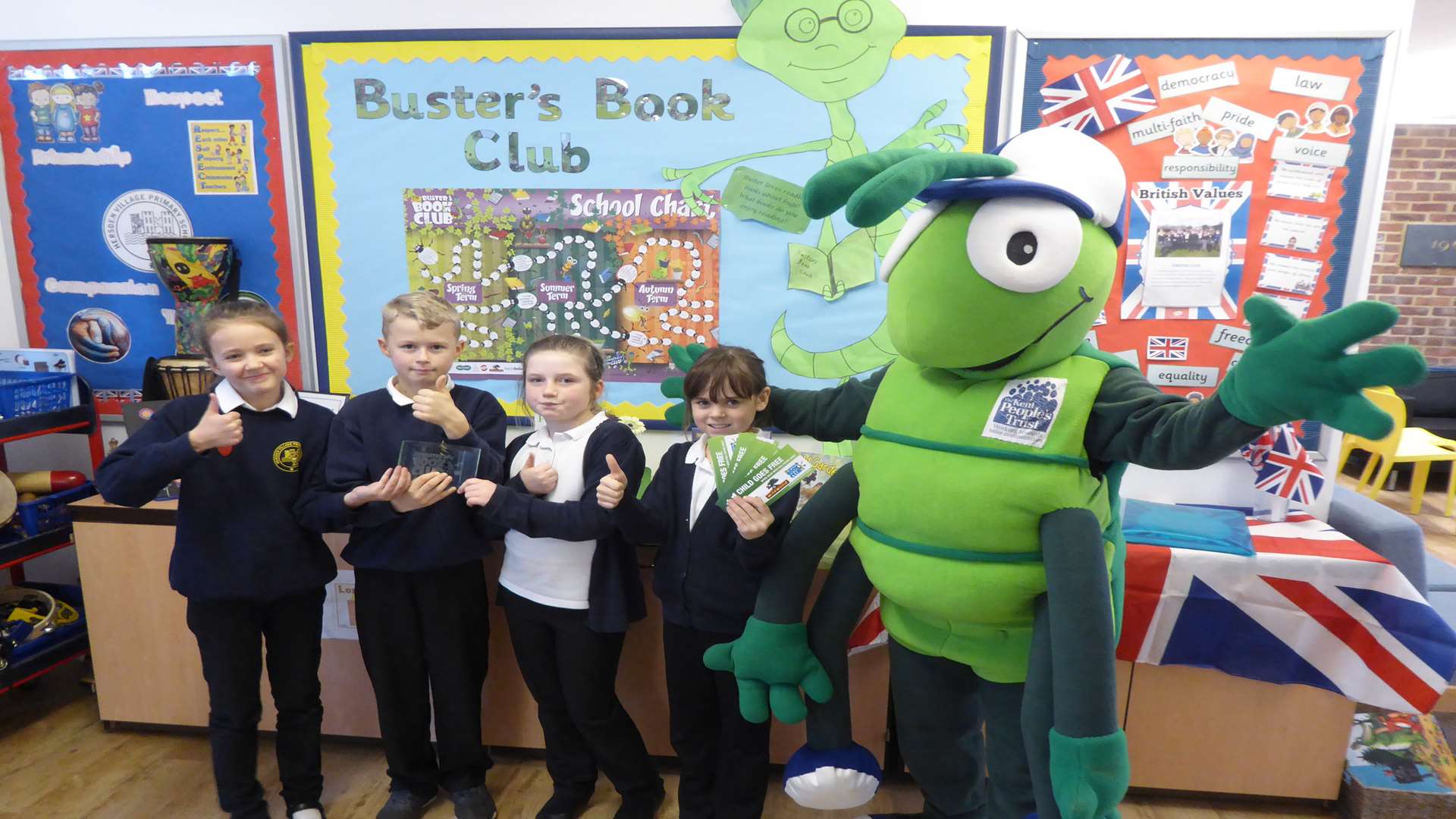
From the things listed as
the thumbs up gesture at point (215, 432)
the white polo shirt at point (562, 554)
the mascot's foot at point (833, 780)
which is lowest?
the mascot's foot at point (833, 780)

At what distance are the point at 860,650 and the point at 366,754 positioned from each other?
1.40m

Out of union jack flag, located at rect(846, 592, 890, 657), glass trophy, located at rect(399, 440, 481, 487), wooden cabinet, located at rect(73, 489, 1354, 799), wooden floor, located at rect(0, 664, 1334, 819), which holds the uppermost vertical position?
glass trophy, located at rect(399, 440, 481, 487)

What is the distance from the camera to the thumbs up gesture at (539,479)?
5.36 feet

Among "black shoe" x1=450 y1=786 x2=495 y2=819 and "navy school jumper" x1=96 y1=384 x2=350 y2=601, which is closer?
"navy school jumper" x1=96 y1=384 x2=350 y2=601

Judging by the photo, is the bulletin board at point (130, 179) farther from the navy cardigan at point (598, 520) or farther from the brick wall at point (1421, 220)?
the brick wall at point (1421, 220)

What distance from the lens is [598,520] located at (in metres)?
1.57

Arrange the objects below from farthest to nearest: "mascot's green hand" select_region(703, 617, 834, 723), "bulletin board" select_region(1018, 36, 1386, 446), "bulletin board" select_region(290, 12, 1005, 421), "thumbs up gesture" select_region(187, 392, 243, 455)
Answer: "bulletin board" select_region(290, 12, 1005, 421) < "bulletin board" select_region(1018, 36, 1386, 446) < "thumbs up gesture" select_region(187, 392, 243, 455) < "mascot's green hand" select_region(703, 617, 834, 723)

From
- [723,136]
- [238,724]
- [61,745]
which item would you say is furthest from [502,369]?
[61,745]

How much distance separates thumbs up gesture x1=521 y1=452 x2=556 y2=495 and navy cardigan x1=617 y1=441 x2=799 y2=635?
0.18 m

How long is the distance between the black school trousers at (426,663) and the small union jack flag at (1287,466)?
2.02 metres

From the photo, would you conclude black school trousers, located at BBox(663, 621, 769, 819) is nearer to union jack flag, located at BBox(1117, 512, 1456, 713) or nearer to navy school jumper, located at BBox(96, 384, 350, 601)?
navy school jumper, located at BBox(96, 384, 350, 601)

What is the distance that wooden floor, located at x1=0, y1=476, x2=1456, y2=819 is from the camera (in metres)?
1.92

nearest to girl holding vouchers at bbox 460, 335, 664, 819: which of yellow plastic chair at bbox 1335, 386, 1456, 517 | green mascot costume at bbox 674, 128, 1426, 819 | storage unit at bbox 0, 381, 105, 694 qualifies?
green mascot costume at bbox 674, 128, 1426, 819

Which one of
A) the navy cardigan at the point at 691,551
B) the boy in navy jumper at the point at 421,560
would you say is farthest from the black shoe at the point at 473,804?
the navy cardigan at the point at 691,551
